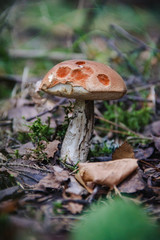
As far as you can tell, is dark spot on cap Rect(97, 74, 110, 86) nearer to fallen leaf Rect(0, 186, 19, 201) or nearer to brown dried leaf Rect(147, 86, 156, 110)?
fallen leaf Rect(0, 186, 19, 201)

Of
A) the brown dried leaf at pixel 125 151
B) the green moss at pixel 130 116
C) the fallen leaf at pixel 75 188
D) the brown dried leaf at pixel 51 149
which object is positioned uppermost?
the green moss at pixel 130 116

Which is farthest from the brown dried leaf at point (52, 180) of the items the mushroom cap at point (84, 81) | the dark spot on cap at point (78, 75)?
the dark spot on cap at point (78, 75)

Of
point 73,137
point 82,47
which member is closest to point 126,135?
point 73,137

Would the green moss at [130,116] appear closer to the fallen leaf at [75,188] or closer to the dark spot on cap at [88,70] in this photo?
the dark spot on cap at [88,70]

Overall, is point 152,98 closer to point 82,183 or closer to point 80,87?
point 80,87

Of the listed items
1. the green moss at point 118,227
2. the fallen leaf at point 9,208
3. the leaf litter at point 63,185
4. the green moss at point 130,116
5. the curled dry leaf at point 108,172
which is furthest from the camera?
the green moss at point 130,116

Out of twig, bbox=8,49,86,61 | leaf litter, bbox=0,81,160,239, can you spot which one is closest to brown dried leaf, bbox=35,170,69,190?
leaf litter, bbox=0,81,160,239

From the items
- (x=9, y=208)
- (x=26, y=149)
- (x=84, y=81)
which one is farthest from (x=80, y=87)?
(x=9, y=208)
